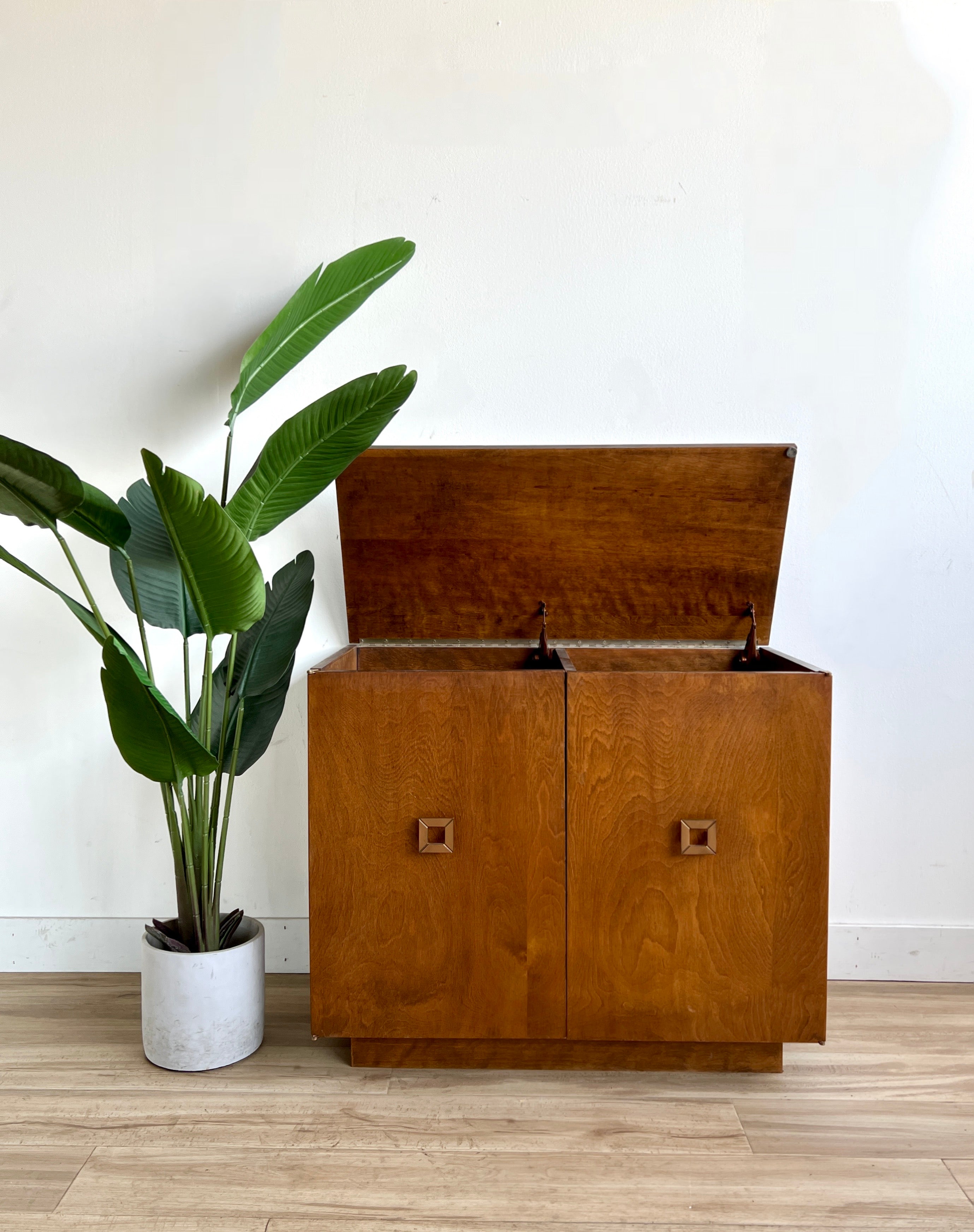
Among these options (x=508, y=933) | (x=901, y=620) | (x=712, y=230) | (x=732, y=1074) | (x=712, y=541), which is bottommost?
(x=732, y=1074)

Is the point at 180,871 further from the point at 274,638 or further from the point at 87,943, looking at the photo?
the point at 87,943

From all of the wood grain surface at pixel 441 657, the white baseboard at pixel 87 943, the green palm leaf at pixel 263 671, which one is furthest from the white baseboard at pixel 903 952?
the green palm leaf at pixel 263 671

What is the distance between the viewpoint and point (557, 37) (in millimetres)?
2023

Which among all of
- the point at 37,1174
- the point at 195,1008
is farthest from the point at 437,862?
the point at 37,1174

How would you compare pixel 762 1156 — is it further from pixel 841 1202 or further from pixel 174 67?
pixel 174 67

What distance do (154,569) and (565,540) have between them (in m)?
0.85

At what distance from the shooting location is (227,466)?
1866 mm

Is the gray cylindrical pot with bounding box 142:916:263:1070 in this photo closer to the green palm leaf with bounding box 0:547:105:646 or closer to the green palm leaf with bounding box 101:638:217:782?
the green palm leaf with bounding box 101:638:217:782

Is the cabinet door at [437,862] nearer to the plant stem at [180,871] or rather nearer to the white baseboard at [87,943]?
the plant stem at [180,871]

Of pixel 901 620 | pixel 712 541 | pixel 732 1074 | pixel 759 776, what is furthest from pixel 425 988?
pixel 901 620

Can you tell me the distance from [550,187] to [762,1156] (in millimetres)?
1933

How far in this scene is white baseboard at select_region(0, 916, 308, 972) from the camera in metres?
2.17

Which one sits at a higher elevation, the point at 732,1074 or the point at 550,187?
the point at 550,187

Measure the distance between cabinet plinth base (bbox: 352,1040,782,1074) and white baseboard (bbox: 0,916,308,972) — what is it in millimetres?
473
